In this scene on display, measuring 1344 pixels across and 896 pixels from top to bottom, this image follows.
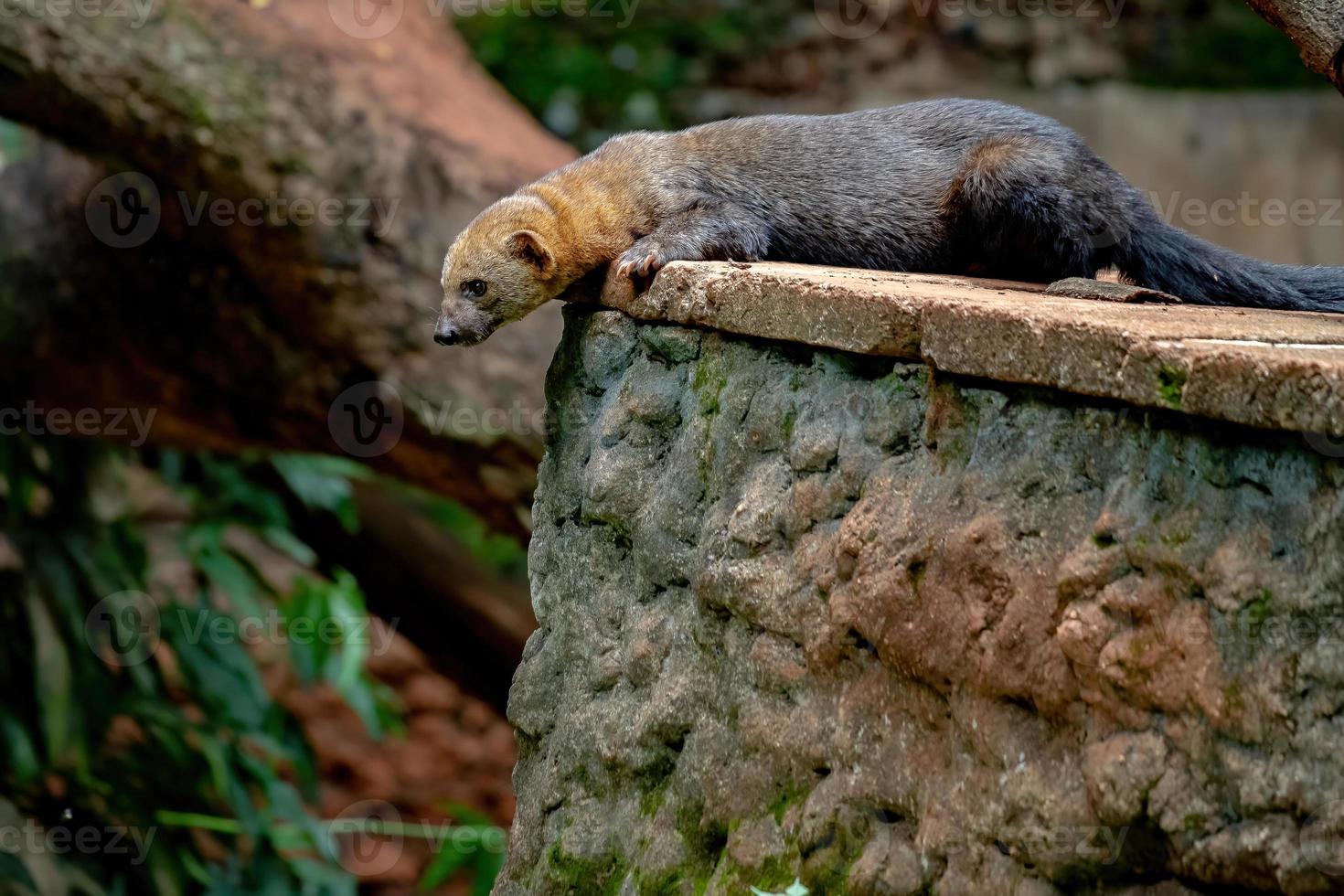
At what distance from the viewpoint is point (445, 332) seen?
12.0 feet

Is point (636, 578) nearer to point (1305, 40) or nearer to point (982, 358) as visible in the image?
point (982, 358)

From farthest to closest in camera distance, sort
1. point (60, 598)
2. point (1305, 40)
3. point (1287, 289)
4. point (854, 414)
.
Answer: point (60, 598) → point (1287, 289) → point (1305, 40) → point (854, 414)

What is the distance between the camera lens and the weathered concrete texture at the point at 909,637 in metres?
1.84

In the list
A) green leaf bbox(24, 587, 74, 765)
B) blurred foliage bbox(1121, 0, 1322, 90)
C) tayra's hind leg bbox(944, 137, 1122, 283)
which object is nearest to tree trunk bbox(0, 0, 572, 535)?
green leaf bbox(24, 587, 74, 765)

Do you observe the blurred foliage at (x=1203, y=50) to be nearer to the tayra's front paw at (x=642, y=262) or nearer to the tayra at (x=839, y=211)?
the tayra at (x=839, y=211)

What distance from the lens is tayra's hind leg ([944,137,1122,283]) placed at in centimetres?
308

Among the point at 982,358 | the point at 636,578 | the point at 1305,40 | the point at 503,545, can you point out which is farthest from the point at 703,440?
the point at 503,545

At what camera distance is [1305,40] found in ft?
8.86

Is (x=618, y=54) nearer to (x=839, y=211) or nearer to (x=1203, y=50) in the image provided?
(x=1203, y=50)

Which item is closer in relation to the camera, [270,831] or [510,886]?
[510,886]

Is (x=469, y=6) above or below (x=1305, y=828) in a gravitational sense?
above

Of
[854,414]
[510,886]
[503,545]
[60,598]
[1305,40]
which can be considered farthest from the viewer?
[503,545]

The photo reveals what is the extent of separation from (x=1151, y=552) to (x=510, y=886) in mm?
1687

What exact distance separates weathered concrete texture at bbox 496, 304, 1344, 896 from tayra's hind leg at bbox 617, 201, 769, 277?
A: 142 millimetres
